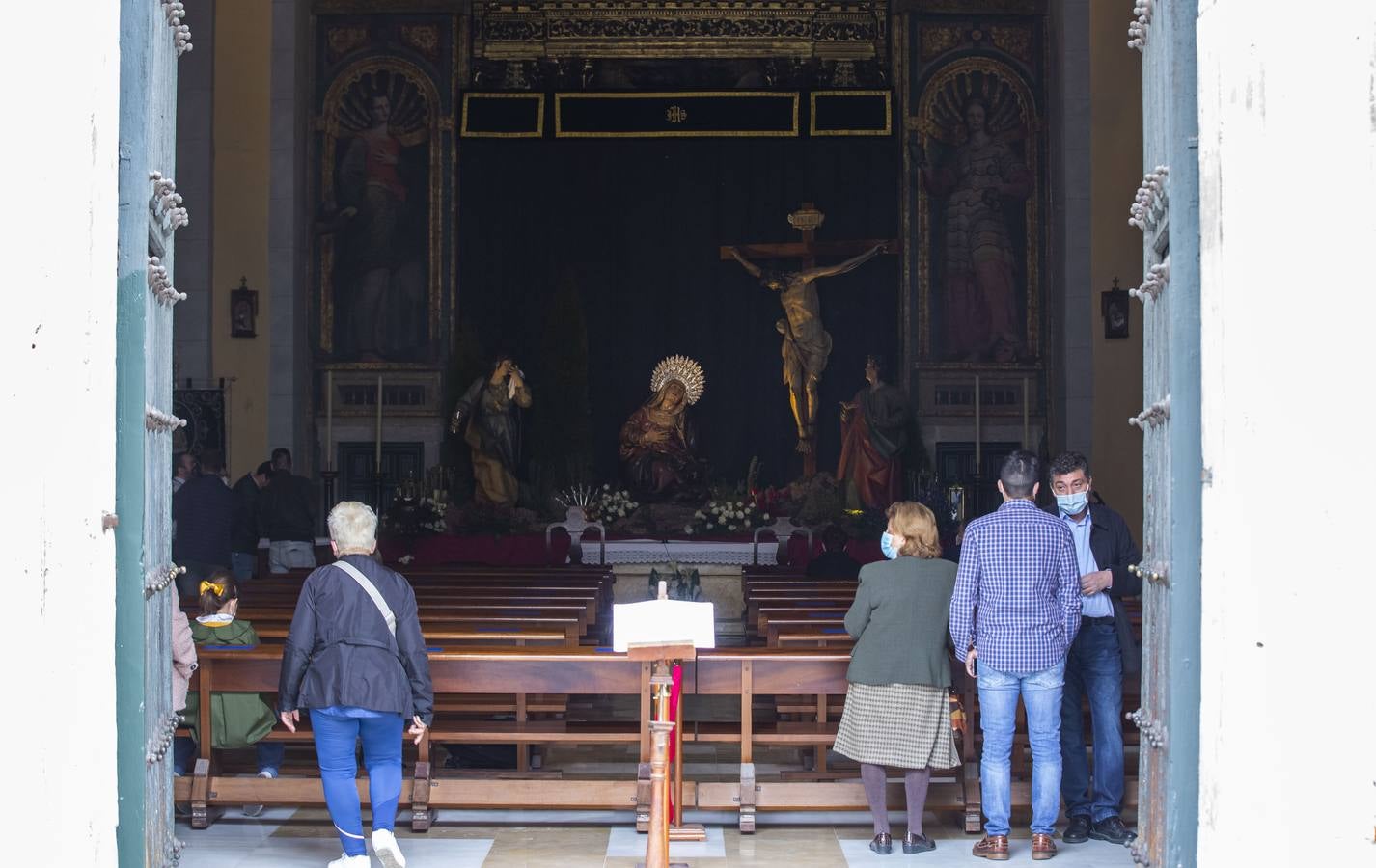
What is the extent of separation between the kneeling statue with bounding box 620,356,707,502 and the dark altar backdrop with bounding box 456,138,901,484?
2.23 feet

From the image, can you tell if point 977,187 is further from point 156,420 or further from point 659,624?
point 156,420

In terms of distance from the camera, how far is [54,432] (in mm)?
3844

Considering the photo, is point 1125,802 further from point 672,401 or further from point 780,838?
point 672,401

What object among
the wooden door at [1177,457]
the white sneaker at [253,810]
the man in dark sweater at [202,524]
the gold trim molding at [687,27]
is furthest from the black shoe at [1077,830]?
the gold trim molding at [687,27]

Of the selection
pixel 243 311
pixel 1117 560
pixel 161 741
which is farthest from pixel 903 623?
pixel 243 311

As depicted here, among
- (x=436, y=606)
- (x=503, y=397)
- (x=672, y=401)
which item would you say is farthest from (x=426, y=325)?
(x=436, y=606)

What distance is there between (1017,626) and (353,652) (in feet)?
7.71

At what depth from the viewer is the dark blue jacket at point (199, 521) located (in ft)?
32.5

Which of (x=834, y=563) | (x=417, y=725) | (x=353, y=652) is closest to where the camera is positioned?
(x=353, y=652)

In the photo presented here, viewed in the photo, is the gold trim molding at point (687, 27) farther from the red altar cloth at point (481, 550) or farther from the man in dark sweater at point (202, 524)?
the man in dark sweater at point (202, 524)

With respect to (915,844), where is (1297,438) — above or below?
above

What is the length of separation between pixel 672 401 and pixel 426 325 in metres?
2.83

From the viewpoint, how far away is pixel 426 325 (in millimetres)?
17047

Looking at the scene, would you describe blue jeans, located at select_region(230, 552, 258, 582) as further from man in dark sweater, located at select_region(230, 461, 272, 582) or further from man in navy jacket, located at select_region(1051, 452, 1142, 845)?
man in navy jacket, located at select_region(1051, 452, 1142, 845)
